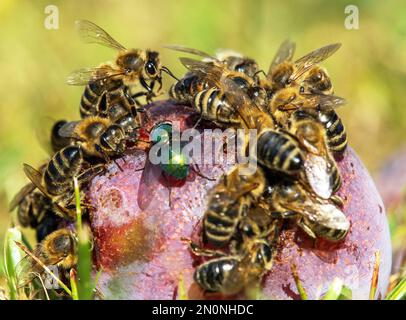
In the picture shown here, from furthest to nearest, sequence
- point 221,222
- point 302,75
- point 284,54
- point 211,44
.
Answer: point 211,44 < point 284,54 < point 302,75 < point 221,222

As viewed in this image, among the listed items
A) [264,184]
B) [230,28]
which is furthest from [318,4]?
[264,184]

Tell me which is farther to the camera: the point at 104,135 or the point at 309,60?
the point at 309,60

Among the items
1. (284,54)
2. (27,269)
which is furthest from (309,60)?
(27,269)

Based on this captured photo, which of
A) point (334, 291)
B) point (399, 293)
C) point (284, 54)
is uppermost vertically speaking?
point (284, 54)

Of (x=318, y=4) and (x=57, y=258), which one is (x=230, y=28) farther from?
(x=57, y=258)

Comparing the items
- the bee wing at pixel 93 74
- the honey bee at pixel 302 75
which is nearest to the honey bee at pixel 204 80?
the honey bee at pixel 302 75

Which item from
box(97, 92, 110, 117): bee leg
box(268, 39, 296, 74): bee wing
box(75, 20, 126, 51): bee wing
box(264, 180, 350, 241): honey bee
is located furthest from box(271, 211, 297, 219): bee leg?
box(75, 20, 126, 51): bee wing

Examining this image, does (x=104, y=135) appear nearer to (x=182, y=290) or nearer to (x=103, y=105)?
(x=103, y=105)
